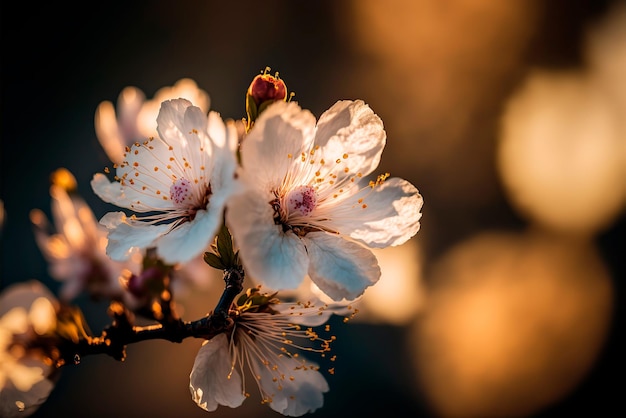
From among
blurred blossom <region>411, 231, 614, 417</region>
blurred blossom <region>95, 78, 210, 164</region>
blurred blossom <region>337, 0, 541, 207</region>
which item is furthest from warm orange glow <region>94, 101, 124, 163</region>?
blurred blossom <region>411, 231, 614, 417</region>

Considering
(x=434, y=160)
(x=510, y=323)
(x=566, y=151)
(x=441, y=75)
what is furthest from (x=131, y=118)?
(x=566, y=151)

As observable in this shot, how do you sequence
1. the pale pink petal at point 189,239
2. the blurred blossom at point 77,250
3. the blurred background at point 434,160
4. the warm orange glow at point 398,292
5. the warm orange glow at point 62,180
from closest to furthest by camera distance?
the pale pink petal at point 189,239 < the warm orange glow at point 62,180 < the blurred blossom at point 77,250 < the warm orange glow at point 398,292 < the blurred background at point 434,160

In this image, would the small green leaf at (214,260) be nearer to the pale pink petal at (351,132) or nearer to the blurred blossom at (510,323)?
the pale pink petal at (351,132)

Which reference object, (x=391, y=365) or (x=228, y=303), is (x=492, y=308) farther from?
(x=228, y=303)

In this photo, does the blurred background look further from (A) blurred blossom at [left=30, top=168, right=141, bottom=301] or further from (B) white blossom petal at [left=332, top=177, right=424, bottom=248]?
(B) white blossom petal at [left=332, top=177, right=424, bottom=248]

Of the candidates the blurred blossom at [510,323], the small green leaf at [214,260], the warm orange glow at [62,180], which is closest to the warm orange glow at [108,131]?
the warm orange glow at [62,180]

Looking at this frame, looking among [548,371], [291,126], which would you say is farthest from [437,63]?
[291,126]
